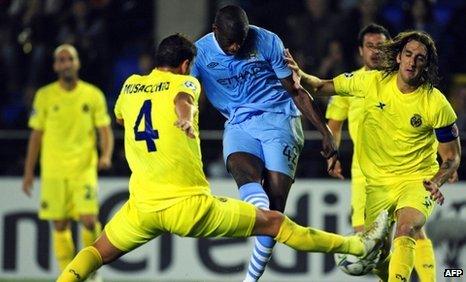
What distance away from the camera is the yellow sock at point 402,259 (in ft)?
31.8

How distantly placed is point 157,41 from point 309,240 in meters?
8.20

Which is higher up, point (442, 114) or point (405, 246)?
point (442, 114)

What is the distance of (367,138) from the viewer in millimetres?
10352

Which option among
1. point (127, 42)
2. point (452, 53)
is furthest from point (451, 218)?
point (127, 42)

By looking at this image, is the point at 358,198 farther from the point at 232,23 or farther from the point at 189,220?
the point at 189,220

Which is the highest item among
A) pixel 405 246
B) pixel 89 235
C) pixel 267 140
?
pixel 267 140

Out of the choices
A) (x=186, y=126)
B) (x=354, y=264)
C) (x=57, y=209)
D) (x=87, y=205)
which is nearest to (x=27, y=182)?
(x=57, y=209)

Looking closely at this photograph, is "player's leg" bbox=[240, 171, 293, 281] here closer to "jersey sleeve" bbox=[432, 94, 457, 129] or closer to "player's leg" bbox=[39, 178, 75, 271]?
"jersey sleeve" bbox=[432, 94, 457, 129]

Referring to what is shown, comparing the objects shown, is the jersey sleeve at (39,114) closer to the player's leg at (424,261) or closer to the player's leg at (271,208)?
the player's leg at (271,208)

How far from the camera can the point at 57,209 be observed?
14078mm

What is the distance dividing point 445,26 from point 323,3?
4.95ft

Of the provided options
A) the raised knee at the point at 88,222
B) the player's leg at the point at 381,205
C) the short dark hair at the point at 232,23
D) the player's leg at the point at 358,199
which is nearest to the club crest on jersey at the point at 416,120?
the player's leg at the point at 381,205

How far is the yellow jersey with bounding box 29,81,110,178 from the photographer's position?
557 inches

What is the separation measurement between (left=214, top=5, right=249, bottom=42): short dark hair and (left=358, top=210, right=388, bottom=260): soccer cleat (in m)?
1.70
